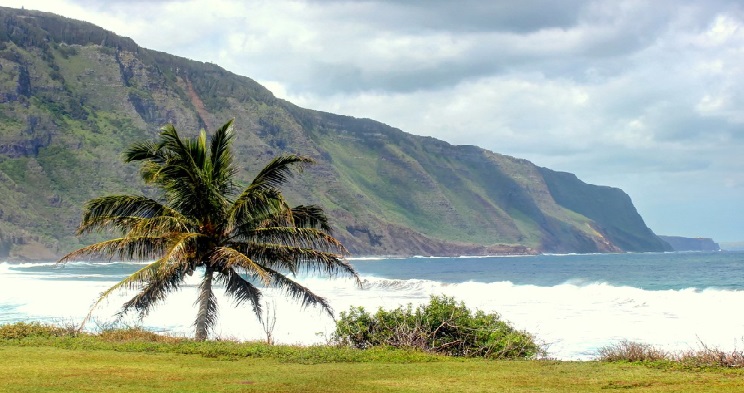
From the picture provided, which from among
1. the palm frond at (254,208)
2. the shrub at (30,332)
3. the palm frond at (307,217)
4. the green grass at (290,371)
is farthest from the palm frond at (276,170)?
the shrub at (30,332)

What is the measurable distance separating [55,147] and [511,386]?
144 m

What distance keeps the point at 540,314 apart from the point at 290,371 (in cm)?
2286

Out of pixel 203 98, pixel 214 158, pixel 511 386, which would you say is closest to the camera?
pixel 511 386

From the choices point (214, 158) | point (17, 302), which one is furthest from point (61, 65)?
point (214, 158)

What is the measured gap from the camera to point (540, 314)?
33.9 m

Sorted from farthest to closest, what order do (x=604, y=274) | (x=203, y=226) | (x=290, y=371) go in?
(x=604, y=274), (x=203, y=226), (x=290, y=371)

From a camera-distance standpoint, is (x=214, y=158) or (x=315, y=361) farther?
(x=214, y=158)

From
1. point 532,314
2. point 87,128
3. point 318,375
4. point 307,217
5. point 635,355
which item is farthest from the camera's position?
point 87,128

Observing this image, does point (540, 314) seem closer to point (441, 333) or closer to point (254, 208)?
point (441, 333)

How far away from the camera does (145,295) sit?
16.7 metres

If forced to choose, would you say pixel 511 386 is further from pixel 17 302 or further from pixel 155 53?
pixel 155 53

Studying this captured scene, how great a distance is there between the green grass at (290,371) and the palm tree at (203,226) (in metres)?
1.49

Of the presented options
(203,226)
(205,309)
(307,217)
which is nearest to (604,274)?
(307,217)

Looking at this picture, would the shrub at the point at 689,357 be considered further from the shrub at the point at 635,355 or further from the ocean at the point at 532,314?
the ocean at the point at 532,314
